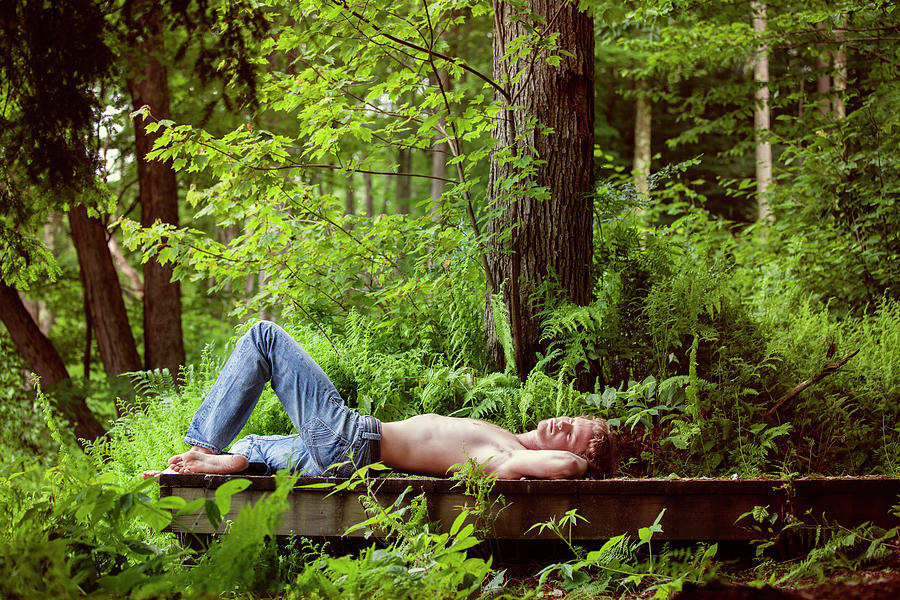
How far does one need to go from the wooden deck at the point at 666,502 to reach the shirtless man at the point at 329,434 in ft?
0.78

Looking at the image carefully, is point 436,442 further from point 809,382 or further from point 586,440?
point 809,382

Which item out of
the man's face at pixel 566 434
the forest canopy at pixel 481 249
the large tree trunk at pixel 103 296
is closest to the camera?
the man's face at pixel 566 434

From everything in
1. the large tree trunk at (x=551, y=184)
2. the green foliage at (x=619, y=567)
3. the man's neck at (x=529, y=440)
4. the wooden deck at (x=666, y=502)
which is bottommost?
the green foliage at (x=619, y=567)

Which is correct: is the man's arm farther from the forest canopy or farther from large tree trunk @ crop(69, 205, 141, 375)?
large tree trunk @ crop(69, 205, 141, 375)

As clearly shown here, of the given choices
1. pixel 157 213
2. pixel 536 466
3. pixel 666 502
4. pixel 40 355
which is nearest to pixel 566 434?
pixel 536 466

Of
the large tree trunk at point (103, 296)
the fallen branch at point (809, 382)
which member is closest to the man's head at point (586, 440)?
the fallen branch at point (809, 382)

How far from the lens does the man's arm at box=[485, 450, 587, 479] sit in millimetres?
3914

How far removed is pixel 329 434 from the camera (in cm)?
412

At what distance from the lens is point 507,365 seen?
219 inches

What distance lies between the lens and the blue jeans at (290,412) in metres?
4.10

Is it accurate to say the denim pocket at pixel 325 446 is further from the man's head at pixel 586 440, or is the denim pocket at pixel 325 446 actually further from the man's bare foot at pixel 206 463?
the man's head at pixel 586 440

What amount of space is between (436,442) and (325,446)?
0.64 m

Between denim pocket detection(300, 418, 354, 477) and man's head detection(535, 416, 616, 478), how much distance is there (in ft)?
3.83

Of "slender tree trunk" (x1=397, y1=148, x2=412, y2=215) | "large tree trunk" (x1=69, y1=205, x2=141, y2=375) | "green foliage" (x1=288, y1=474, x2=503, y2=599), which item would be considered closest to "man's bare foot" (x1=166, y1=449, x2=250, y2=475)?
"green foliage" (x1=288, y1=474, x2=503, y2=599)
